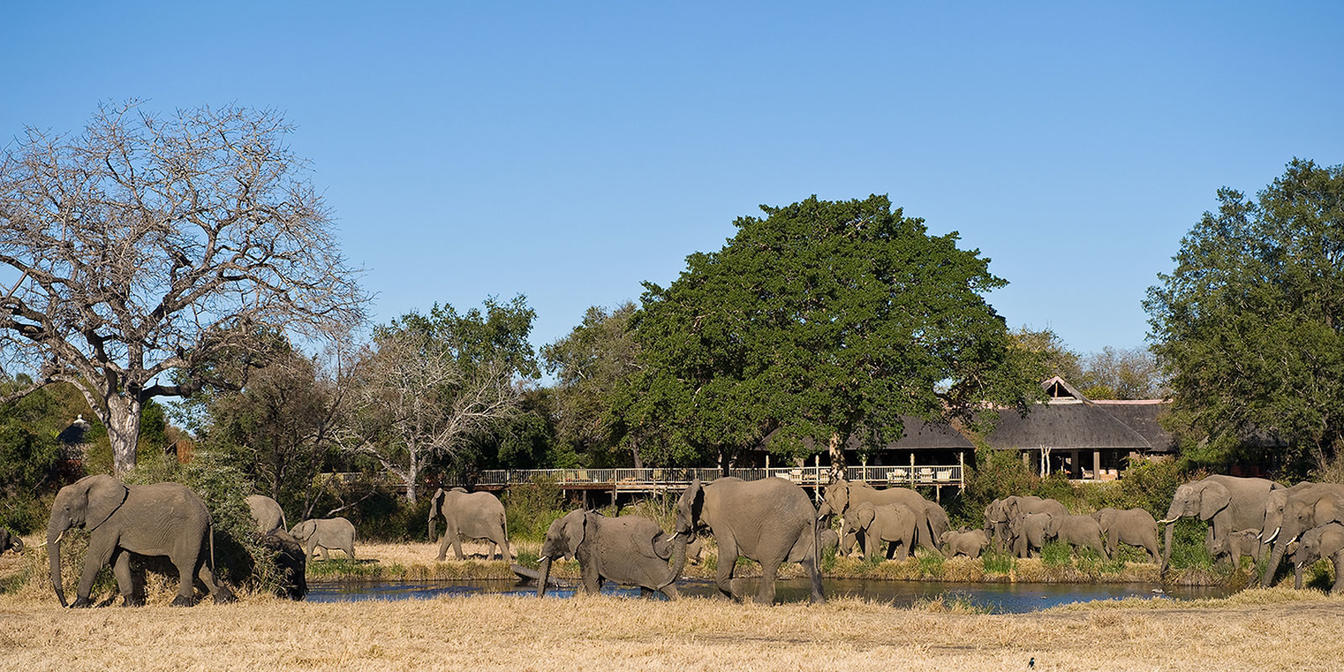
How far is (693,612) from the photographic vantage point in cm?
1625

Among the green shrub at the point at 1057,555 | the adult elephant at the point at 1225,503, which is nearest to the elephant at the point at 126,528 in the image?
the green shrub at the point at 1057,555

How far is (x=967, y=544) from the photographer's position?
31750 millimetres

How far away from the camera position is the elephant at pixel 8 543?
95.5 feet

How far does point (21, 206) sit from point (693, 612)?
17.9 m

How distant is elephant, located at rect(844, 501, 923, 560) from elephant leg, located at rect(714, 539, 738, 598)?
12.6 m

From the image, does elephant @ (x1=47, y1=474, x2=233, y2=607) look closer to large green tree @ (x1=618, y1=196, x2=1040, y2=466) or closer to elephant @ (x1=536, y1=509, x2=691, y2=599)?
elephant @ (x1=536, y1=509, x2=691, y2=599)

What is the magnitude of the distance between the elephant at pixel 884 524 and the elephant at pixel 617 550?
1246 centimetres

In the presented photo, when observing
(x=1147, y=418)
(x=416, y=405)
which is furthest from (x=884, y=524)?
(x=1147, y=418)

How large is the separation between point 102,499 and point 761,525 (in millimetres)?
9610

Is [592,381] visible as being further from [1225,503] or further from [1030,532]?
[1225,503]

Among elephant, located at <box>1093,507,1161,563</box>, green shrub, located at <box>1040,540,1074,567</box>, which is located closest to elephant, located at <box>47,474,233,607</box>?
green shrub, located at <box>1040,540,1074,567</box>

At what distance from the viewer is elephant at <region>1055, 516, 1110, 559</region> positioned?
30.1m

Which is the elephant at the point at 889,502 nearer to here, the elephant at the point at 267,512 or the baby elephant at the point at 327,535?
the baby elephant at the point at 327,535

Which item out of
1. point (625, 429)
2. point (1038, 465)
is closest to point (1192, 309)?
point (1038, 465)
